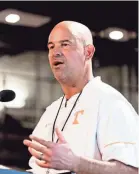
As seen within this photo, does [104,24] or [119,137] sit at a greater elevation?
[104,24]

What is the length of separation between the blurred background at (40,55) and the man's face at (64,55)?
746mm

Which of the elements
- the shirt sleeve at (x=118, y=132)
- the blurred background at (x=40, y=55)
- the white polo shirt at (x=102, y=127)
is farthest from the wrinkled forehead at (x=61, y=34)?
the blurred background at (x=40, y=55)

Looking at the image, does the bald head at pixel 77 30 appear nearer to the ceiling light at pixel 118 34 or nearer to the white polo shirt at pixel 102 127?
the white polo shirt at pixel 102 127

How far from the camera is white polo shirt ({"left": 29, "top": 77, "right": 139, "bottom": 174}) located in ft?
5.12

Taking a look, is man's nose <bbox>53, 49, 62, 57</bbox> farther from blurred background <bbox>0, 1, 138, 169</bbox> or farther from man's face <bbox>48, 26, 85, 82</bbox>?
blurred background <bbox>0, 1, 138, 169</bbox>

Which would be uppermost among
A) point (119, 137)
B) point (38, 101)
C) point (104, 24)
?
point (104, 24)

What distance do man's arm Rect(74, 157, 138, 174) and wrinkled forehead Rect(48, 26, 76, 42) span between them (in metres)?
→ 0.56

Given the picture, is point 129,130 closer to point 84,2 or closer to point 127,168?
point 127,168

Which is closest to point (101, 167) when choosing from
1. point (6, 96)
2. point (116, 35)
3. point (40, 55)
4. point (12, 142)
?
point (6, 96)

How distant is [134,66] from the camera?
2729 millimetres

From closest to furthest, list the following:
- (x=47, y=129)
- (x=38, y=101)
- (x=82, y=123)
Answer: (x=82, y=123)
(x=47, y=129)
(x=38, y=101)

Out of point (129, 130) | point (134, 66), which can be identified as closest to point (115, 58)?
point (134, 66)

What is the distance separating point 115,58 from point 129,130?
120 cm

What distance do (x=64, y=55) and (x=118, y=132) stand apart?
1.36ft
